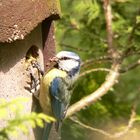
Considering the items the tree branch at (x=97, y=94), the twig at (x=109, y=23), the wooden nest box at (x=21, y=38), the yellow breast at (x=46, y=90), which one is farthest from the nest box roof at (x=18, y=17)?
the twig at (x=109, y=23)

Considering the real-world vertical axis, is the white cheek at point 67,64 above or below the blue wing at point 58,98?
above

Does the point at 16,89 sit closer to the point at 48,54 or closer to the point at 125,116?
the point at 48,54

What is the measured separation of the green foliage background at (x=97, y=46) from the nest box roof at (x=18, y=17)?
1348mm

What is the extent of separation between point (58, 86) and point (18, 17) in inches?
24.4

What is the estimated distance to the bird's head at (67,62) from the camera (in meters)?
2.98

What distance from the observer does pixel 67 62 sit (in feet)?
9.83

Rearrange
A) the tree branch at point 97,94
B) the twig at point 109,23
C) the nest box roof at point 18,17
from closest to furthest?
the nest box roof at point 18,17 → the tree branch at point 97,94 → the twig at point 109,23

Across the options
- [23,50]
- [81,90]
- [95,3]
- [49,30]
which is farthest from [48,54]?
[95,3]

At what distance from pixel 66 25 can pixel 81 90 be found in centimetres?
52

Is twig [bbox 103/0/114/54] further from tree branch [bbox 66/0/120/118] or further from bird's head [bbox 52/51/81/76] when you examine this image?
bird's head [bbox 52/51/81/76]

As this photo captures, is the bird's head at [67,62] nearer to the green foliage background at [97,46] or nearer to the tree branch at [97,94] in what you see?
the tree branch at [97,94]

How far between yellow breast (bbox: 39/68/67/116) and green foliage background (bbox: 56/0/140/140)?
0.80 meters

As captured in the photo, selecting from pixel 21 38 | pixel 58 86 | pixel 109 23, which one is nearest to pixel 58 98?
pixel 58 86

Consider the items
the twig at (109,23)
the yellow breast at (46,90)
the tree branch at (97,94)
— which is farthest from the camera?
the twig at (109,23)
